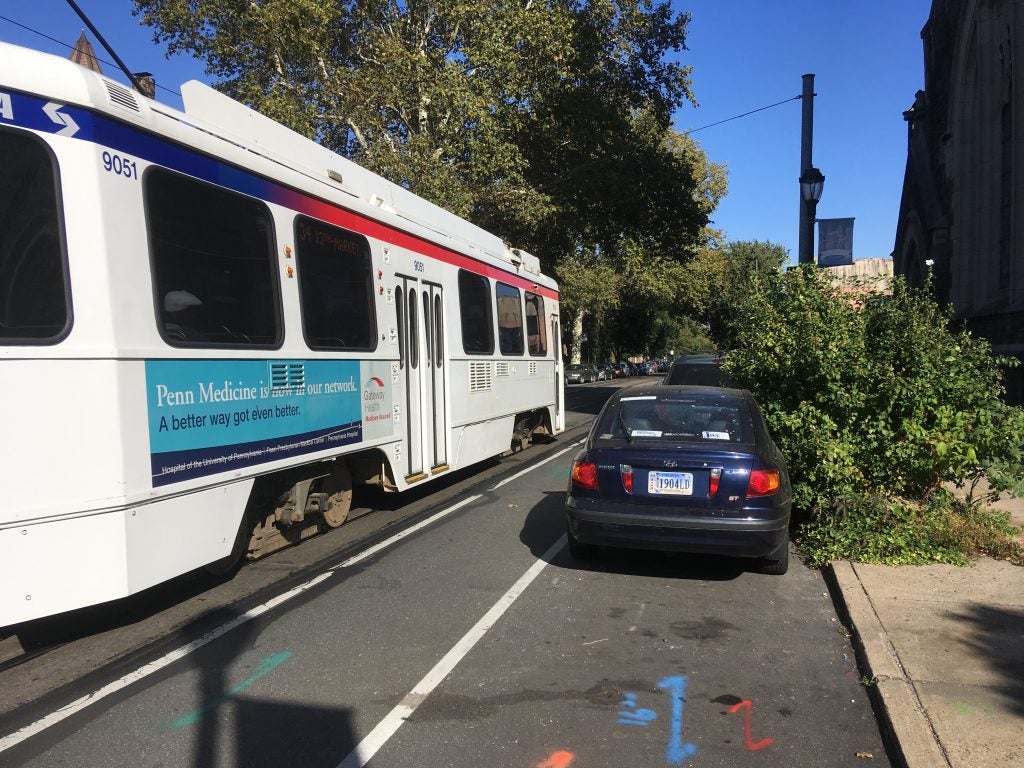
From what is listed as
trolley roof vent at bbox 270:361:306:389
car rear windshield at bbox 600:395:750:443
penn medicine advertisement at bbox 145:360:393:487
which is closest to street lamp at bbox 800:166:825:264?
car rear windshield at bbox 600:395:750:443

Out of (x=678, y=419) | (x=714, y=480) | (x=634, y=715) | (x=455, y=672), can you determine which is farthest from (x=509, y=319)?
(x=634, y=715)

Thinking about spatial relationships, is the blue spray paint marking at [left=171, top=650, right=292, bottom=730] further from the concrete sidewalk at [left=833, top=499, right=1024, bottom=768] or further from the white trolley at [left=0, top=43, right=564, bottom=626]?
the concrete sidewalk at [left=833, top=499, right=1024, bottom=768]

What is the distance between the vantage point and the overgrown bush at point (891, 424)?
255 inches

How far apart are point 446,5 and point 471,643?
17312mm

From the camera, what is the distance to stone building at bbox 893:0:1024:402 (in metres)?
15.8

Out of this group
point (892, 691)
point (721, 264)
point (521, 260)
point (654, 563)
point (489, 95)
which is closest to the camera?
point (892, 691)

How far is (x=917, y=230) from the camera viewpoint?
25.6 metres

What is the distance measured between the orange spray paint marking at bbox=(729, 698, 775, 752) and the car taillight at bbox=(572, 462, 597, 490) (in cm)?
216

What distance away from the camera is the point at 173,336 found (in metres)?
4.70

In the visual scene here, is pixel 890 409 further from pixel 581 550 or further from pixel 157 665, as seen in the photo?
pixel 157 665

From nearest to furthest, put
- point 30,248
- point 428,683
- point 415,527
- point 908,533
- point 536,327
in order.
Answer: point 30,248 < point 428,683 < point 908,533 < point 415,527 < point 536,327

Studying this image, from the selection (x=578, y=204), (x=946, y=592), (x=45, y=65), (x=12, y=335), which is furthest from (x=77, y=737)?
(x=578, y=204)

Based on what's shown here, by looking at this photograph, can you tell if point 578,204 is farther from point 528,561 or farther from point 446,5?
point 528,561

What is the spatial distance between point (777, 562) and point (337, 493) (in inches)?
158
